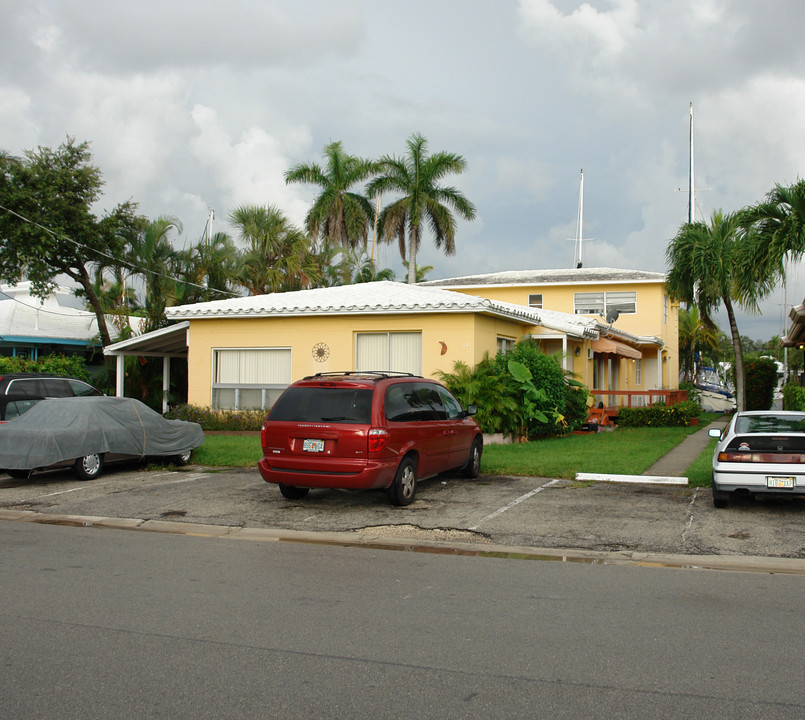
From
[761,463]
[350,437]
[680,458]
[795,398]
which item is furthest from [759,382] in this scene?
[350,437]

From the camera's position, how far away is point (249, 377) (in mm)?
21297

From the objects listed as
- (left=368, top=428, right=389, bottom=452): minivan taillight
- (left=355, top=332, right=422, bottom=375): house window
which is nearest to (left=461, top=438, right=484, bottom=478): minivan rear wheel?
(left=368, top=428, right=389, bottom=452): minivan taillight

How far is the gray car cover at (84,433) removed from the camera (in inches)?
498

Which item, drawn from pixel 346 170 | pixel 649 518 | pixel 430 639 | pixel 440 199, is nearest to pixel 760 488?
pixel 649 518

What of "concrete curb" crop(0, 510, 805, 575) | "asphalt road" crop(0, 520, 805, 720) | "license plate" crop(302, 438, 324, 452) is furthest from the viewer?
"license plate" crop(302, 438, 324, 452)

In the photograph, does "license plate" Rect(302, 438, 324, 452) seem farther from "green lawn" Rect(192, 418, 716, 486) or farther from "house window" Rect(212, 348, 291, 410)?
"house window" Rect(212, 348, 291, 410)

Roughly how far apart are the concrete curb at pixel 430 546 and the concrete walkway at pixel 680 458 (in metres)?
4.35

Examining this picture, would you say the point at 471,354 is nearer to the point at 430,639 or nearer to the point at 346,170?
the point at 430,639

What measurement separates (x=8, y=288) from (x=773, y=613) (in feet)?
116

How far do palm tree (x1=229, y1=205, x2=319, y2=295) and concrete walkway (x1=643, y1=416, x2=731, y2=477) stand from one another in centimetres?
1750

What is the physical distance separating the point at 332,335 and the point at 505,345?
458cm

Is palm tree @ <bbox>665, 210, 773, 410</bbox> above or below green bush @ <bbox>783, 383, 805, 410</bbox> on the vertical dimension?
above

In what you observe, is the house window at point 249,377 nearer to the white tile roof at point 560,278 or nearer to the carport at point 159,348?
the carport at point 159,348

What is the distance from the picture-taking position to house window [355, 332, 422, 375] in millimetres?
19594
